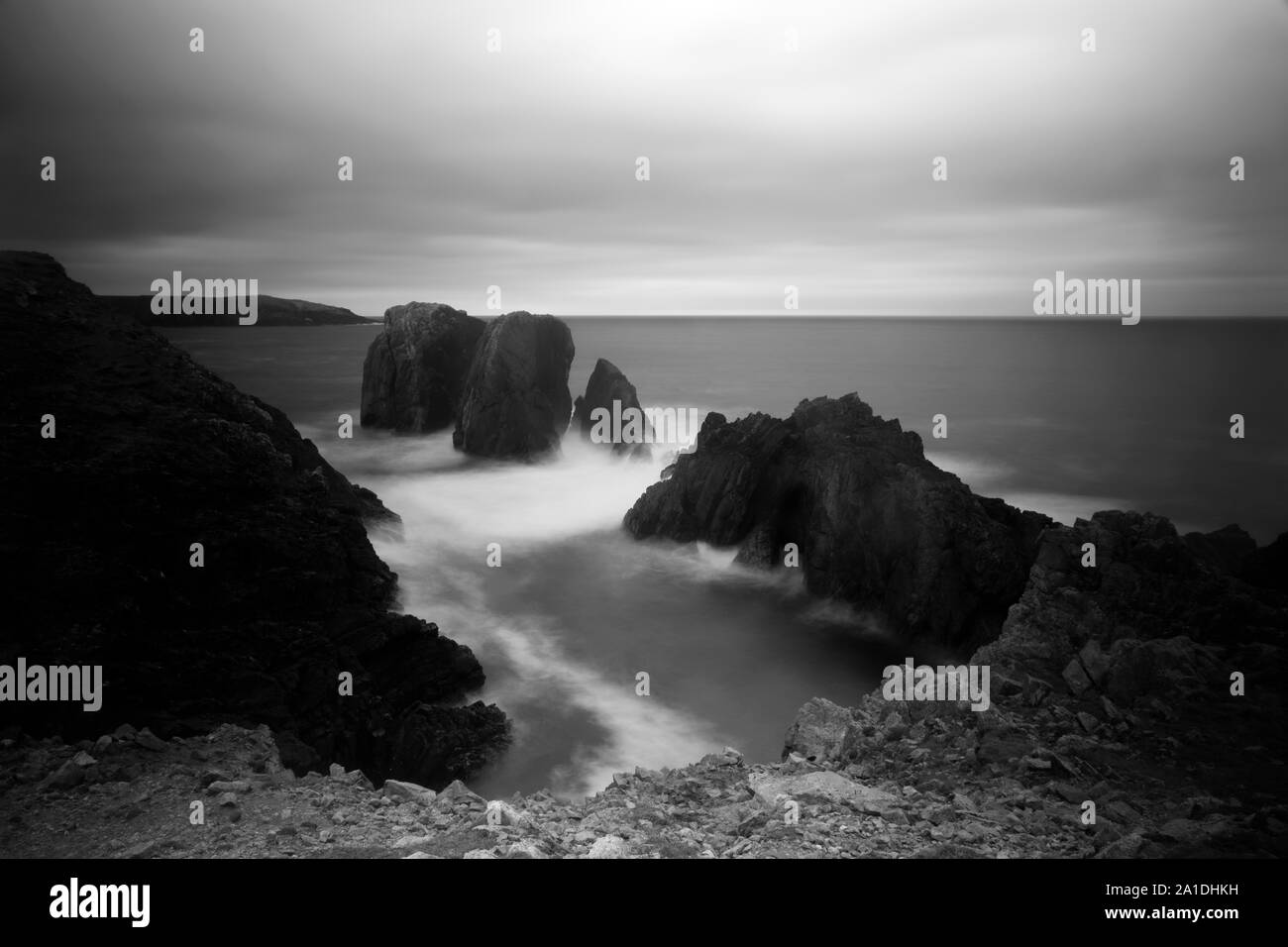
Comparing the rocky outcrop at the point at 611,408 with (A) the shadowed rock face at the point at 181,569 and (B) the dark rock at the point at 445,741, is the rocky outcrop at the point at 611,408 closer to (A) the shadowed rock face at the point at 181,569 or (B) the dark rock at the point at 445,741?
(A) the shadowed rock face at the point at 181,569

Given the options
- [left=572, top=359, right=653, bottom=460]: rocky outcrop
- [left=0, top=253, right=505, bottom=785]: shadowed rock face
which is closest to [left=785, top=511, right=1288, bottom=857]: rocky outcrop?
[left=0, top=253, right=505, bottom=785]: shadowed rock face

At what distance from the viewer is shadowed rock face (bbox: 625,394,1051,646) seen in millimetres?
22125

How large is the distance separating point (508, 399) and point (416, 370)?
31.3 ft

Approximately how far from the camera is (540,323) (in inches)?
2016

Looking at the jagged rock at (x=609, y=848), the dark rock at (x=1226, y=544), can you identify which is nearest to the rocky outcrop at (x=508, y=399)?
the dark rock at (x=1226, y=544)

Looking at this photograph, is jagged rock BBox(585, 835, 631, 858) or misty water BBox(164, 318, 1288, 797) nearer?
jagged rock BBox(585, 835, 631, 858)

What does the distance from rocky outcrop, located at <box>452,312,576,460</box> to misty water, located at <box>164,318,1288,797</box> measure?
6.13 feet

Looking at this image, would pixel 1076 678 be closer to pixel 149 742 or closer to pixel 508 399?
pixel 149 742

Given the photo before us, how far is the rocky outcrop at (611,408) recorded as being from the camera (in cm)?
4819

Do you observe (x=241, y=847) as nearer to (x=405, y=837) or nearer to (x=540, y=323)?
(x=405, y=837)

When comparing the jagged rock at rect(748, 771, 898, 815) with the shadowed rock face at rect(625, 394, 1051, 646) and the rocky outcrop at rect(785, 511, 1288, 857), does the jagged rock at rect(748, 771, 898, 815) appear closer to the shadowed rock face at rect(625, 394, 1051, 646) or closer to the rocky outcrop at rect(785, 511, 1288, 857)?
the rocky outcrop at rect(785, 511, 1288, 857)

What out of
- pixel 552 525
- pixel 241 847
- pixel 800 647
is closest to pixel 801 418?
pixel 800 647

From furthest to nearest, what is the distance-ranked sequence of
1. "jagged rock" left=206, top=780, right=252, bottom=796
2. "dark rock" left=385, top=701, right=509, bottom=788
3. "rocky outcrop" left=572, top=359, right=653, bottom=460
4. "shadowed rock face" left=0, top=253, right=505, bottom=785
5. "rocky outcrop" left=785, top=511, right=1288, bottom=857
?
"rocky outcrop" left=572, top=359, right=653, bottom=460 → "dark rock" left=385, top=701, right=509, bottom=788 → "shadowed rock face" left=0, top=253, right=505, bottom=785 → "jagged rock" left=206, top=780, right=252, bottom=796 → "rocky outcrop" left=785, top=511, right=1288, bottom=857
